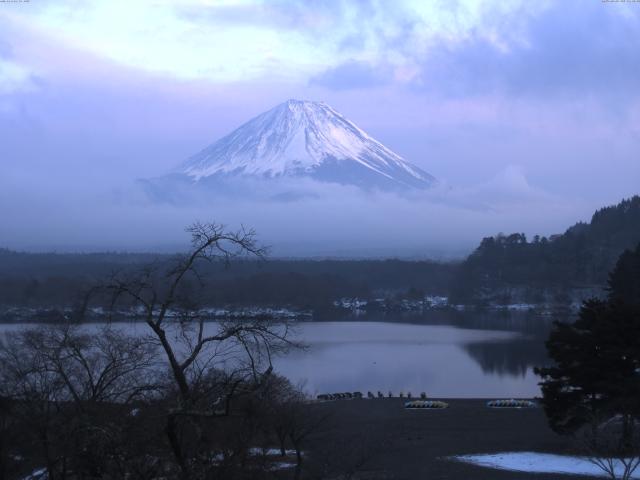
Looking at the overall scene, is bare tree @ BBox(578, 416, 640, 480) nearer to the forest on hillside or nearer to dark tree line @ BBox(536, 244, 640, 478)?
dark tree line @ BBox(536, 244, 640, 478)

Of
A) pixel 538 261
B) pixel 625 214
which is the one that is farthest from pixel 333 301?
pixel 625 214

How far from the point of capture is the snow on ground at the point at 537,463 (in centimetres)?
985

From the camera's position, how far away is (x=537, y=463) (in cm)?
1052

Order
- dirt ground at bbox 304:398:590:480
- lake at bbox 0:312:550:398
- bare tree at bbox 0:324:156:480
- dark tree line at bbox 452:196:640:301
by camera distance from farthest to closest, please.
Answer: dark tree line at bbox 452:196:640:301 < lake at bbox 0:312:550:398 < dirt ground at bbox 304:398:590:480 < bare tree at bbox 0:324:156:480

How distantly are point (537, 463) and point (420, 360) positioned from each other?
625 inches

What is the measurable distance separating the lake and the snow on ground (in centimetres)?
468

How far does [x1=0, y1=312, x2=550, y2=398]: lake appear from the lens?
21000 millimetres

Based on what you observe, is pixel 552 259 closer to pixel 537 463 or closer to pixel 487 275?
pixel 487 275

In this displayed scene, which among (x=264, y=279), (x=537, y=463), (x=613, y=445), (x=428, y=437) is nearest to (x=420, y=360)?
(x=428, y=437)

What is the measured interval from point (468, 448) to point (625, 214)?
61717 millimetres

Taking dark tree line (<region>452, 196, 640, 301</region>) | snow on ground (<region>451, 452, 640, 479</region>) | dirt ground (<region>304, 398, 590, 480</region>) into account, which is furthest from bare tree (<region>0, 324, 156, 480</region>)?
dark tree line (<region>452, 196, 640, 301</region>)

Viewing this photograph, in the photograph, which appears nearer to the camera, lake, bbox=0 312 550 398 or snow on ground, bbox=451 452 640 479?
snow on ground, bbox=451 452 640 479

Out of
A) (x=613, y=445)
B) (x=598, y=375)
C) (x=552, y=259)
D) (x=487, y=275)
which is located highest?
(x=552, y=259)

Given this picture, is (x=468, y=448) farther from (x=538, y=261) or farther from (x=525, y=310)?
(x=538, y=261)
